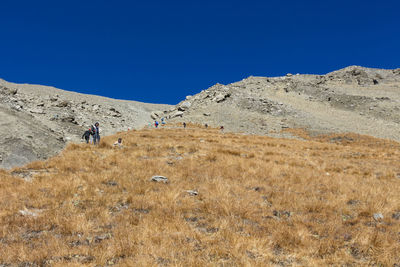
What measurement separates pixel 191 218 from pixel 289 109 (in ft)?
159

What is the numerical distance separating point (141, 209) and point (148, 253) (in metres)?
2.29

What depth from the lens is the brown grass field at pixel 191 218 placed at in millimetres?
4086

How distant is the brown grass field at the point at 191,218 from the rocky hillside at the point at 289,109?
84.3 feet

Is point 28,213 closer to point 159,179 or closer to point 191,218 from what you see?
point 191,218

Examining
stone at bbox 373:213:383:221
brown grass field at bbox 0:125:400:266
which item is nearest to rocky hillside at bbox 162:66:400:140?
brown grass field at bbox 0:125:400:266

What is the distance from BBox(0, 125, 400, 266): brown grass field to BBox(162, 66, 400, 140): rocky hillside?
84.3 feet

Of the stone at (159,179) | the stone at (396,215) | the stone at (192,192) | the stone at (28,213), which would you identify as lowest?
the stone at (396,215)

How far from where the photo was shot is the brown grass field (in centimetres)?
409

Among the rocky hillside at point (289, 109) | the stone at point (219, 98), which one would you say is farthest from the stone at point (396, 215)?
the stone at point (219, 98)

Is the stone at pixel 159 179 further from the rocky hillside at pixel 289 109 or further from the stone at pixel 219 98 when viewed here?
the stone at pixel 219 98

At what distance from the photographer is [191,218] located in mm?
5805

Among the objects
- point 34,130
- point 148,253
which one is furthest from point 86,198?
point 34,130

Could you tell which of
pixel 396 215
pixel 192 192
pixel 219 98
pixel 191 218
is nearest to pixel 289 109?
pixel 219 98

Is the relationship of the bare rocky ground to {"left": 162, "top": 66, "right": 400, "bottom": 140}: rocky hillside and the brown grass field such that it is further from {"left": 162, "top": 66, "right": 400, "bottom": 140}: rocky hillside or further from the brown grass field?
the brown grass field
